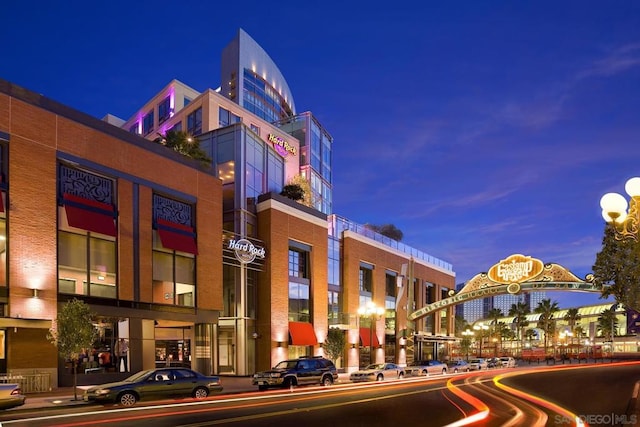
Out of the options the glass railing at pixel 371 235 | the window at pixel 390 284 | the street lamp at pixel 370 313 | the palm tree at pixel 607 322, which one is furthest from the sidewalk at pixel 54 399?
the palm tree at pixel 607 322

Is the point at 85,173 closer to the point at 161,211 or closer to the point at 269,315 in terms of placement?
the point at 161,211

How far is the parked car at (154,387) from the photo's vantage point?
20.2 meters

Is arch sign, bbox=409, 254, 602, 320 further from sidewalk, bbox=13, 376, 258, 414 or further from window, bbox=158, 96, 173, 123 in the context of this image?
window, bbox=158, 96, 173, 123

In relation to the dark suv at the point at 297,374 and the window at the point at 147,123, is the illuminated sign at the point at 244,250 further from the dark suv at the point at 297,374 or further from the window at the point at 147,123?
the window at the point at 147,123

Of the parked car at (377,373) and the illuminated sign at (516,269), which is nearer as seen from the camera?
the parked car at (377,373)

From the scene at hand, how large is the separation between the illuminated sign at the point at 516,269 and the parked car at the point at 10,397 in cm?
3896

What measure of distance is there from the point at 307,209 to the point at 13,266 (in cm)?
2576

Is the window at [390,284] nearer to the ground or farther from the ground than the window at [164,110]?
nearer to the ground

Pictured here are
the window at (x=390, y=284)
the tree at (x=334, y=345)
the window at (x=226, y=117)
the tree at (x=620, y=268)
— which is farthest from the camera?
the window at (x=390, y=284)

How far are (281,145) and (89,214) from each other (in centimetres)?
3670

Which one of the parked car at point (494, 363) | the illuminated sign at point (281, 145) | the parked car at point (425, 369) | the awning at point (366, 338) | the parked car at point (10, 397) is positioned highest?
the illuminated sign at point (281, 145)

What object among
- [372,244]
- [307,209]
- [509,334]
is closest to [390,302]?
[372,244]

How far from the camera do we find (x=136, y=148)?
3269 centimetres

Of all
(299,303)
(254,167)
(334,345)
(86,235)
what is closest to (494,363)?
(334,345)
